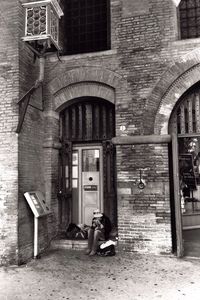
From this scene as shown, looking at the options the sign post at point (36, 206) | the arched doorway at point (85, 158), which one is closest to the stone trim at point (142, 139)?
the arched doorway at point (85, 158)

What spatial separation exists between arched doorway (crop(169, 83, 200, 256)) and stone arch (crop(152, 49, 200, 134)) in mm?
258

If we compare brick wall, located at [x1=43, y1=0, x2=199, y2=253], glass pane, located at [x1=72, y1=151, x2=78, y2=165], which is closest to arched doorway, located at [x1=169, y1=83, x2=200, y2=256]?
brick wall, located at [x1=43, y1=0, x2=199, y2=253]

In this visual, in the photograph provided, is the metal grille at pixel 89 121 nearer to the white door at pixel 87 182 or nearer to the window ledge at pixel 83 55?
the white door at pixel 87 182

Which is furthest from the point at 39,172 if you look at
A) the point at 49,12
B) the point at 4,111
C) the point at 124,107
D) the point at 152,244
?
the point at 49,12

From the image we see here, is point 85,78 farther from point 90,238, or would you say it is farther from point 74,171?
point 90,238

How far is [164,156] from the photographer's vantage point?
676cm

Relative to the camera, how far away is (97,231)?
21.9 feet

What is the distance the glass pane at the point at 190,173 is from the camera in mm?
10992

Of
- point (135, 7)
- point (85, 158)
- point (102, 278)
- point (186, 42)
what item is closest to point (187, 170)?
point (85, 158)

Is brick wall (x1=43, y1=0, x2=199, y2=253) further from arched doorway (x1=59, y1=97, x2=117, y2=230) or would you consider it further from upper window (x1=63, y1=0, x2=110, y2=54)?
upper window (x1=63, y1=0, x2=110, y2=54)

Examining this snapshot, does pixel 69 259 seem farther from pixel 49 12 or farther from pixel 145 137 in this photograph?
pixel 49 12

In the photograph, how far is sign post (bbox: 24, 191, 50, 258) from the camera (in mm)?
6469

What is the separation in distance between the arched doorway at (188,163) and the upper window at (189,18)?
1.41m

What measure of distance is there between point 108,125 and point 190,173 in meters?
5.01
